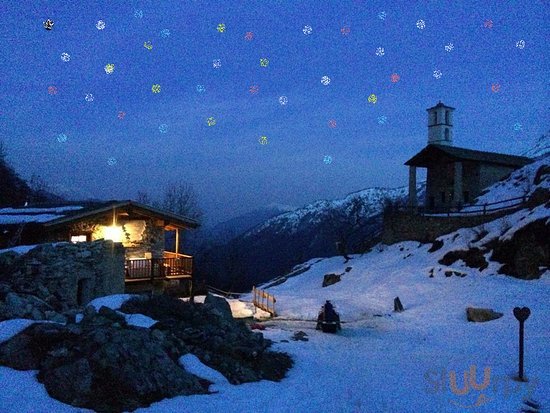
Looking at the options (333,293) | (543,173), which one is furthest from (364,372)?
(543,173)

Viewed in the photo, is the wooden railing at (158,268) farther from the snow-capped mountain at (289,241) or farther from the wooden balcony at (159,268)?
the snow-capped mountain at (289,241)

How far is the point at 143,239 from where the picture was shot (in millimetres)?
21719

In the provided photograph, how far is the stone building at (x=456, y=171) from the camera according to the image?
125 ft

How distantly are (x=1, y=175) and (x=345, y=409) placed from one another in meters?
42.6

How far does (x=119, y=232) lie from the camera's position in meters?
20.8

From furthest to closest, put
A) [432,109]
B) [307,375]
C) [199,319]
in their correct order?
[432,109] → [199,319] → [307,375]

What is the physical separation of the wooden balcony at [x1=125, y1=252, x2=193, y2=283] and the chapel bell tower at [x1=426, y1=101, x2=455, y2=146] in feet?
112

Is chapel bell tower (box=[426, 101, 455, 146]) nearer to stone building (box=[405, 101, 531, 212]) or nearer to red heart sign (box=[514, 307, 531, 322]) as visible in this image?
stone building (box=[405, 101, 531, 212])

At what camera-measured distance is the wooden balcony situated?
19.6 metres

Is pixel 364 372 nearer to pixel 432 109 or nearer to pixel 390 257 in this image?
pixel 390 257

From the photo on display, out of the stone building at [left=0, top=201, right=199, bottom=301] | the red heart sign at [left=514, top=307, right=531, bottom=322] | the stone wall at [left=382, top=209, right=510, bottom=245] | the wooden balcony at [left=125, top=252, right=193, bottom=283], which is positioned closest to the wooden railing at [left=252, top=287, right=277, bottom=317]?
the stone building at [left=0, top=201, right=199, bottom=301]

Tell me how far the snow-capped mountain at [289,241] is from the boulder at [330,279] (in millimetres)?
7619

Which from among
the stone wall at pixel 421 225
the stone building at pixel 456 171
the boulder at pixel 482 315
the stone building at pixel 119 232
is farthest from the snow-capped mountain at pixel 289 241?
the boulder at pixel 482 315

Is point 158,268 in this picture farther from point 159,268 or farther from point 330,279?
point 330,279
